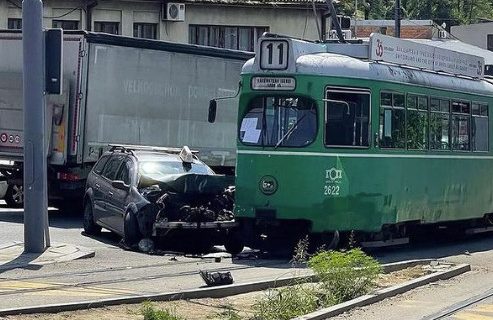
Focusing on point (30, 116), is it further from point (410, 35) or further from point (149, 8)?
point (410, 35)

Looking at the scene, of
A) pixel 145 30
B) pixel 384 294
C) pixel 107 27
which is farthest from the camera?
pixel 145 30

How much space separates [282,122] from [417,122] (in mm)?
3082

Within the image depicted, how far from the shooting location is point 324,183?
664 inches

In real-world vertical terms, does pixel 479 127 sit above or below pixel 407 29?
below

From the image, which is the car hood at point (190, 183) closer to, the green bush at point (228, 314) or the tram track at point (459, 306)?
the tram track at point (459, 306)

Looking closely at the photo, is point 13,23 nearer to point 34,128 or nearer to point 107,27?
point 107,27

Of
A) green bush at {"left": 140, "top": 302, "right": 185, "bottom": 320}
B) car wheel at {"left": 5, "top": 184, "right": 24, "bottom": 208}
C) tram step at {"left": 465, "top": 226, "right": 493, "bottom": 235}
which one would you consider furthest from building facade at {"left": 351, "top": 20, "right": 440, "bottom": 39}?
green bush at {"left": 140, "top": 302, "right": 185, "bottom": 320}

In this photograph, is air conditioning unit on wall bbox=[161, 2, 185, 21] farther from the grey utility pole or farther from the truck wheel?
the grey utility pole

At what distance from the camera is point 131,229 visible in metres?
17.5

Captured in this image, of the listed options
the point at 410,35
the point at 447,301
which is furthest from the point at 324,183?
the point at 410,35

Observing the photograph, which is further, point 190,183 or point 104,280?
point 190,183

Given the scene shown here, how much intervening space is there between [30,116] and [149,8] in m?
22.2

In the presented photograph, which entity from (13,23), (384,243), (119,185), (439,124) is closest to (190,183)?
(119,185)

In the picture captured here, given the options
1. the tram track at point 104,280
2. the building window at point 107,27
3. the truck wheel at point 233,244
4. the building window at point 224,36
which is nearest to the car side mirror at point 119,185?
the truck wheel at point 233,244
